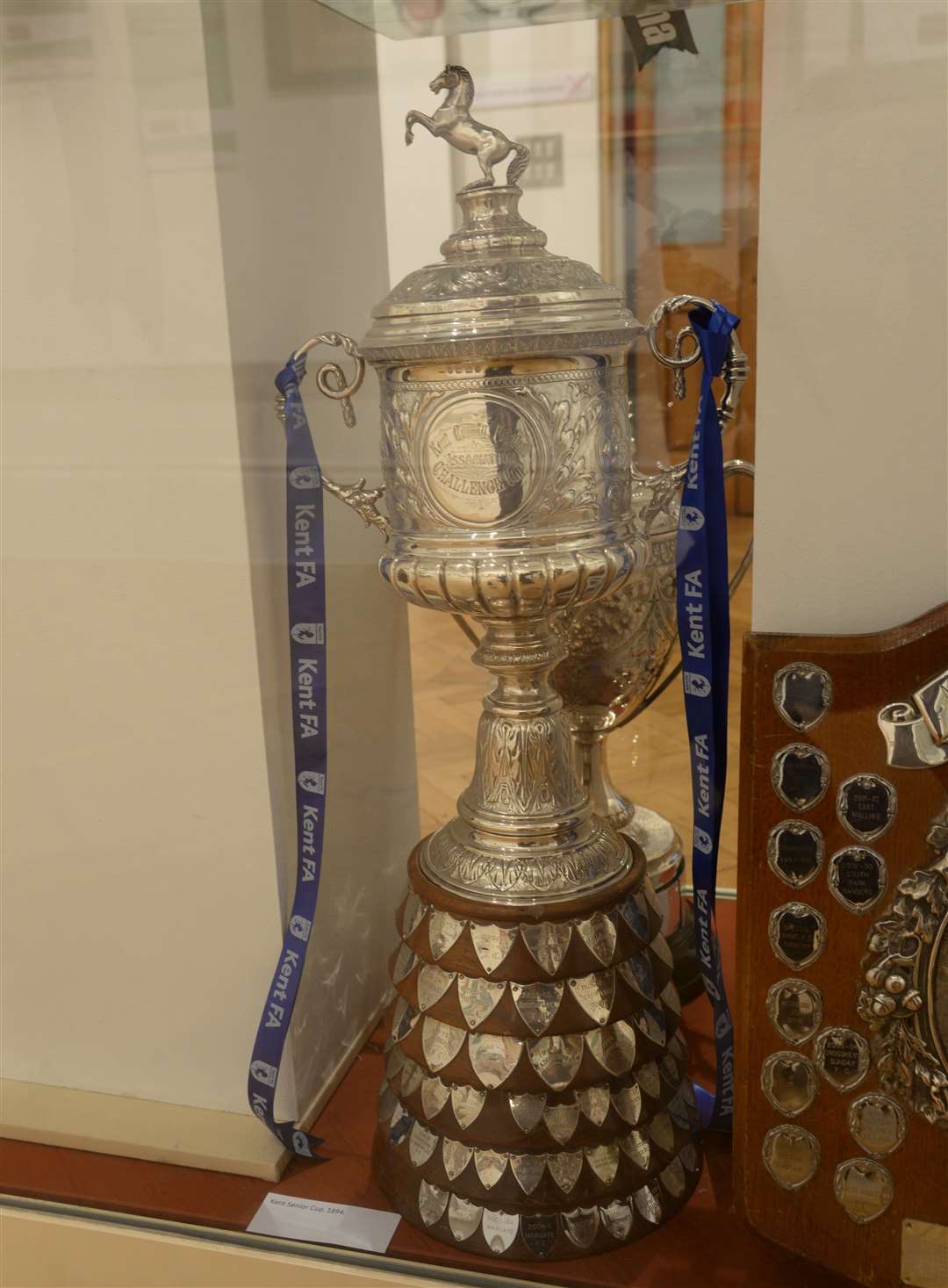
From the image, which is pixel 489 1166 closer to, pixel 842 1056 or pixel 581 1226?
pixel 581 1226

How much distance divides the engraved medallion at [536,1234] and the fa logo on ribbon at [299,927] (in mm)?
304

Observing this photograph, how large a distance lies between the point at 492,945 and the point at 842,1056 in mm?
278

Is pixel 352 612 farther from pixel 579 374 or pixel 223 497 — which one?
pixel 579 374

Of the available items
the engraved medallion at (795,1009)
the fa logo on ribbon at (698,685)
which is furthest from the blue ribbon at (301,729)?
the engraved medallion at (795,1009)

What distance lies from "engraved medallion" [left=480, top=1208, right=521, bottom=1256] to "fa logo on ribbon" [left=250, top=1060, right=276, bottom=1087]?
244 mm

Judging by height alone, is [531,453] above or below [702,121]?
below

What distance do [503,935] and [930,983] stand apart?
0.33 meters

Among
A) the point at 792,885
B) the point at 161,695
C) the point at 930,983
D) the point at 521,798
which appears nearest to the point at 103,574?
the point at 161,695

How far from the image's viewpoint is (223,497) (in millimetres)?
1016

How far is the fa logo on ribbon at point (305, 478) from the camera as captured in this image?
103 cm

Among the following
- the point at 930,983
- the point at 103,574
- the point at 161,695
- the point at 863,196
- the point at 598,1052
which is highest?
the point at 863,196

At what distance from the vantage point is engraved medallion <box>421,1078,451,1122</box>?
100cm

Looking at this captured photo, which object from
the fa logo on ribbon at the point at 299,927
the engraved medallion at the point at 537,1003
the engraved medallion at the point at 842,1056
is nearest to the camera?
the engraved medallion at the point at 842,1056

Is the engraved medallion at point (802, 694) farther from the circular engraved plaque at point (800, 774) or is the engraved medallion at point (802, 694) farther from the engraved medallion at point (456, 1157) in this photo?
the engraved medallion at point (456, 1157)
